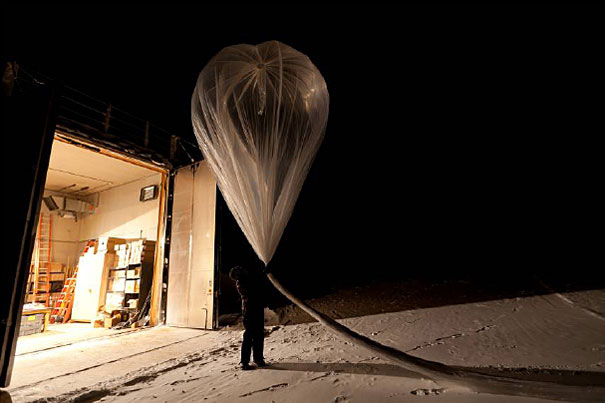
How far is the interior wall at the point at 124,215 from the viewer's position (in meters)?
8.85

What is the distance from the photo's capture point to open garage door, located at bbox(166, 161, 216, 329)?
6.07m

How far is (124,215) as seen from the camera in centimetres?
967

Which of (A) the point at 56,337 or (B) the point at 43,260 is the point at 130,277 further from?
(B) the point at 43,260

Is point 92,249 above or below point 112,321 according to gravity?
above

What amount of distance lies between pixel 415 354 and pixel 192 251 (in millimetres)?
4993

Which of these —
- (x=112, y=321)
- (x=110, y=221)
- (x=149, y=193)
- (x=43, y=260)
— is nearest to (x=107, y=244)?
(x=149, y=193)

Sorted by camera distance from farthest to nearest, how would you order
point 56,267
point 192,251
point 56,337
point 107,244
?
point 56,267 → point 107,244 → point 192,251 → point 56,337

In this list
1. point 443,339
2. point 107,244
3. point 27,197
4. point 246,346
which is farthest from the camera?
point 107,244

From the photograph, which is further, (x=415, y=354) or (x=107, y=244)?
(x=107, y=244)

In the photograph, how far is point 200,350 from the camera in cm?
420

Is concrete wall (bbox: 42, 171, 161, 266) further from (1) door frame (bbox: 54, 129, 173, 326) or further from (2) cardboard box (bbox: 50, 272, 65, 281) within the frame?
(1) door frame (bbox: 54, 129, 173, 326)

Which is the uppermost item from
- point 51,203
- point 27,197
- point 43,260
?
point 51,203

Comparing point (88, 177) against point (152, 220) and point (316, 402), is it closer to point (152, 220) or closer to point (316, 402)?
point (152, 220)

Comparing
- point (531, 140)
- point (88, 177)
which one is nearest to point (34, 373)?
point (88, 177)
